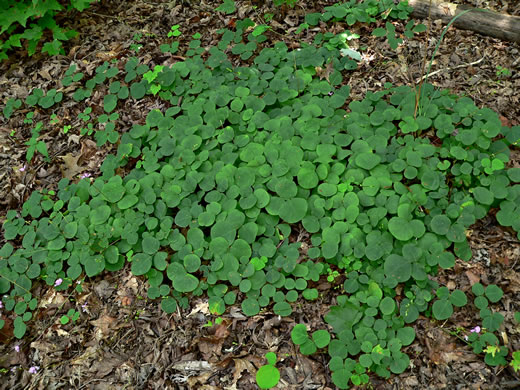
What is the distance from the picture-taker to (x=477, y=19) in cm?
349

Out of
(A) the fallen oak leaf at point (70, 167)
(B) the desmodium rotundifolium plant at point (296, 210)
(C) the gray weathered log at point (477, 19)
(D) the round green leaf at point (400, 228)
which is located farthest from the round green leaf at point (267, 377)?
(C) the gray weathered log at point (477, 19)

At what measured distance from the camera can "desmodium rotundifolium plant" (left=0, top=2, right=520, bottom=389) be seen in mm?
2340

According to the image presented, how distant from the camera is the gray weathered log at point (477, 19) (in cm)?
337

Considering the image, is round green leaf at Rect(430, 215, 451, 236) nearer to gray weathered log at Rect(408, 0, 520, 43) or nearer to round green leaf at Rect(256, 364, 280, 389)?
round green leaf at Rect(256, 364, 280, 389)

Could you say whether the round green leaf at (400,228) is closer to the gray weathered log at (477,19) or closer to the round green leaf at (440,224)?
the round green leaf at (440,224)

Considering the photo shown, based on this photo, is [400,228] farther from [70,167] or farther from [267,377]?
[70,167]

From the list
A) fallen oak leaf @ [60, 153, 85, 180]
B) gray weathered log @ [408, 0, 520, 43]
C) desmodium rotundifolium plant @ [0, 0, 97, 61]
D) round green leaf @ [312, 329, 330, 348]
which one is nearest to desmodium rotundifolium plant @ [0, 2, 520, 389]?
round green leaf @ [312, 329, 330, 348]

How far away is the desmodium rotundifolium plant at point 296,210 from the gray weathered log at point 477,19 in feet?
3.16

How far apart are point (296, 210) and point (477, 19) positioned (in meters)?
2.50

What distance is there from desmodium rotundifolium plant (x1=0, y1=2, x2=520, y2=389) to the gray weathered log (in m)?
0.96

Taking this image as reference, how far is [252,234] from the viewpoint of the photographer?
8.55 feet

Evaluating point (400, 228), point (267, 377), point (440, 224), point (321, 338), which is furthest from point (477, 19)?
point (267, 377)

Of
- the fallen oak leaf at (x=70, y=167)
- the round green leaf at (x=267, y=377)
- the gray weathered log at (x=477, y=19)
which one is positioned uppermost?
the gray weathered log at (x=477, y=19)

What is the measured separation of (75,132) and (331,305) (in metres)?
2.73
